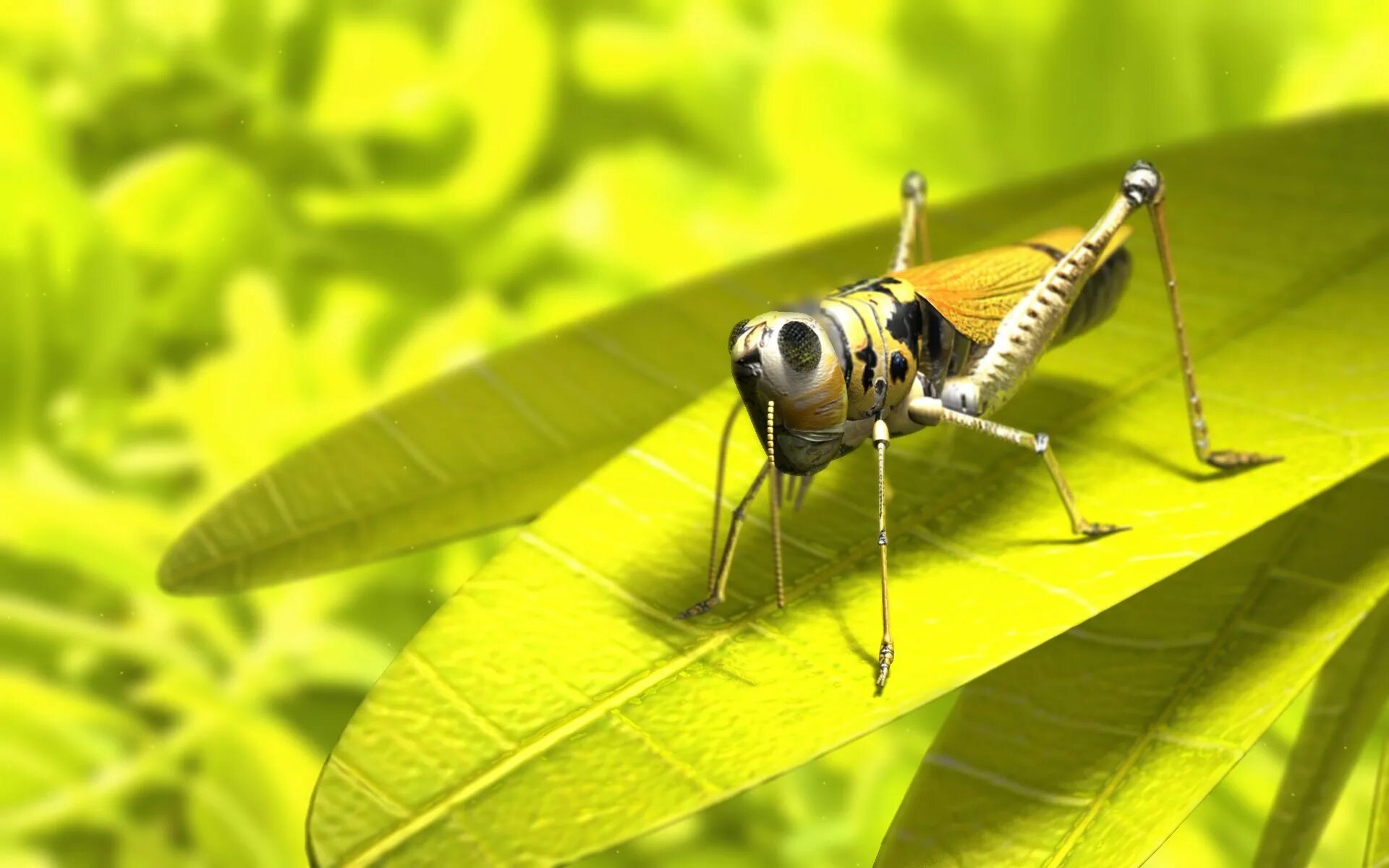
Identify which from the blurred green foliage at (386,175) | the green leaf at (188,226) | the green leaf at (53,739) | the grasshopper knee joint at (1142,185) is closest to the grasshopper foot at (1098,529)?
the grasshopper knee joint at (1142,185)

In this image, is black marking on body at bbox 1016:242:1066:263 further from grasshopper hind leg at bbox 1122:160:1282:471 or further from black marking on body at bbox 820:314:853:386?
black marking on body at bbox 820:314:853:386

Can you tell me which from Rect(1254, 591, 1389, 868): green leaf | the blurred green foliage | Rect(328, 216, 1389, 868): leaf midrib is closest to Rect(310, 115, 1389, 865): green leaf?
Rect(328, 216, 1389, 868): leaf midrib

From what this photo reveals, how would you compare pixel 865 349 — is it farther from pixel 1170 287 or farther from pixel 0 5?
pixel 0 5

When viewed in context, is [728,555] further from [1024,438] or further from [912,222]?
[912,222]

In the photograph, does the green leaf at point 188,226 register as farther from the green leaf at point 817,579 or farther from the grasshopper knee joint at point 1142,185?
the grasshopper knee joint at point 1142,185

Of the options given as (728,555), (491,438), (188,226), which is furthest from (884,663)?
(188,226)

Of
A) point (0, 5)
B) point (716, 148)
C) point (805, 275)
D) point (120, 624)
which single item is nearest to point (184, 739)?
point (120, 624)

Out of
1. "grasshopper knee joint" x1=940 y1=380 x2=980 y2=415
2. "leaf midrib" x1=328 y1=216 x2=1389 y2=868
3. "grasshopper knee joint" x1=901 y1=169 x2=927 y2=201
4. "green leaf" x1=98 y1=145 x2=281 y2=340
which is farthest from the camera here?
"green leaf" x1=98 y1=145 x2=281 y2=340
